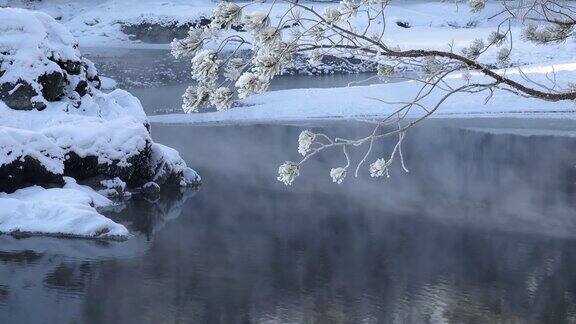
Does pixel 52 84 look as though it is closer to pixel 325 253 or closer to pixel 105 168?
pixel 105 168

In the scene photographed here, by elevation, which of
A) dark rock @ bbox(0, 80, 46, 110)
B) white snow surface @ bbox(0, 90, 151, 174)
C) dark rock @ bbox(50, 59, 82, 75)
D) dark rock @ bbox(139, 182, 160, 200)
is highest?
dark rock @ bbox(50, 59, 82, 75)

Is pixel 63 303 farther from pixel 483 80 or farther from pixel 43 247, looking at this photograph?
pixel 483 80

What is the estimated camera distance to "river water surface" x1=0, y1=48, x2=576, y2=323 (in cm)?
1108

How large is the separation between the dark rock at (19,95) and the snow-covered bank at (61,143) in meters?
0.02

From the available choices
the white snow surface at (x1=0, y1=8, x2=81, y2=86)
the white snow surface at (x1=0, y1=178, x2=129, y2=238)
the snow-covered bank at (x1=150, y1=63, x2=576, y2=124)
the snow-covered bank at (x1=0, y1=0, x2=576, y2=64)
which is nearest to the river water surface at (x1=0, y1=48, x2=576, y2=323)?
the white snow surface at (x1=0, y1=178, x2=129, y2=238)

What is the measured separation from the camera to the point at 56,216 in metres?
14.6

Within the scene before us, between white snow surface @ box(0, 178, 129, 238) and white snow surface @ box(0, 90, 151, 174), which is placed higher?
white snow surface @ box(0, 90, 151, 174)

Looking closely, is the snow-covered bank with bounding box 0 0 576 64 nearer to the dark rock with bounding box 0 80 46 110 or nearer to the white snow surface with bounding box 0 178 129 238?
the dark rock with bounding box 0 80 46 110

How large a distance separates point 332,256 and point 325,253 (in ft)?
0.58

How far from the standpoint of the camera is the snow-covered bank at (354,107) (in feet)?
93.1

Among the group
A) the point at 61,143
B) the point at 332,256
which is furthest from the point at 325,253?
the point at 61,143

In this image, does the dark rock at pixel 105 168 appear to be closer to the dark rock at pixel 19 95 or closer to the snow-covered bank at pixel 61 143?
the snow-covered bank at pixel 61 143

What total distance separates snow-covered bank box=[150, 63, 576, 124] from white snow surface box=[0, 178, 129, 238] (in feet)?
38.2

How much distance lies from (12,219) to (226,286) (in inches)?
185
